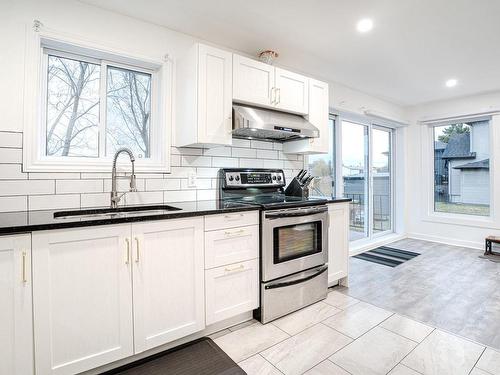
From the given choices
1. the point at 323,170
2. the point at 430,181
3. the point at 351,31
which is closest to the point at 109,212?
the point at 351,31

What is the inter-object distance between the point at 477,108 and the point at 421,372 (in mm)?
4604

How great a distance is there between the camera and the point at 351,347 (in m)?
1.97

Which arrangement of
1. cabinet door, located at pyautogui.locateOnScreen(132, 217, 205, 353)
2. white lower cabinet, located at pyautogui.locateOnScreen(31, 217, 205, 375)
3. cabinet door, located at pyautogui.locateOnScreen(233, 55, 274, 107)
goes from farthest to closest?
cabinet door, located at pyautogui.locateOnScreen(233, 55, 274, 107) → cabinet door, located at pyautogui.locateOnScreen(132, 217, 205, 353) → white lower cabinet, located at pyautogui.locateOnScreen(31, 217, 205, 375)

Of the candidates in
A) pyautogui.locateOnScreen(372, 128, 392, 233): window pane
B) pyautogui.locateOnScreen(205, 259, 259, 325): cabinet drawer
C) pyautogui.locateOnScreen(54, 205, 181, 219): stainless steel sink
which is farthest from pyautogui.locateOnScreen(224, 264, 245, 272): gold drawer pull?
pyautogui.locateOnScreen(372, 128, 392, 233): window pane

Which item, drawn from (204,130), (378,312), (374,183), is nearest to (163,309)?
(204,130)

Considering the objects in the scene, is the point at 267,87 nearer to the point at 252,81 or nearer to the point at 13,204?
the point at 252,81

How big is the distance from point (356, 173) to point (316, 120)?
193 centimetres

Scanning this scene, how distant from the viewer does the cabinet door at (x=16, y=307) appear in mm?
1349

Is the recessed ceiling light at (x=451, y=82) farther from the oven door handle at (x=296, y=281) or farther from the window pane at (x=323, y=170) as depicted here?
the oven door handle at (x=296, y=281)

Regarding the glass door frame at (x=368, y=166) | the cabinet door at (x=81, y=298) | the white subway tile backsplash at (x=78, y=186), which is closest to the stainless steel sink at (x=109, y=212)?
the white subway tile backsplash at (x=78, y=186)

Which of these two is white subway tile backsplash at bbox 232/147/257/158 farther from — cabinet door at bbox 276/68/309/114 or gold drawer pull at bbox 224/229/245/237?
gold drawer pull at bbox 224/229/245/237

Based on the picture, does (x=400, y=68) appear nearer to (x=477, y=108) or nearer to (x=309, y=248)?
(x=477, y=108)

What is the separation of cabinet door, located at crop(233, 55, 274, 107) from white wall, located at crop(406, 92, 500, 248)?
3.94m

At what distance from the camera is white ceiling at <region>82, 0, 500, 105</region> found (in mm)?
2146
